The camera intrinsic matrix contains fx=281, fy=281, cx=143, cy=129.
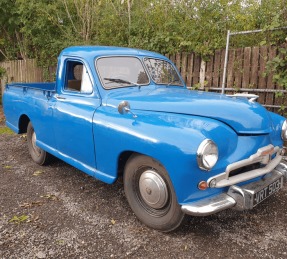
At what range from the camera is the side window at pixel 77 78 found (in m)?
3.25

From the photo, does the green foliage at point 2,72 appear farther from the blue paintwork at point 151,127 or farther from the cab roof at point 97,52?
the cab roof at point 97,52

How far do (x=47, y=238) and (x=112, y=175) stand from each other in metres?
0.81

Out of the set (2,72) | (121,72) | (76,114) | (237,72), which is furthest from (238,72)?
(2,72)

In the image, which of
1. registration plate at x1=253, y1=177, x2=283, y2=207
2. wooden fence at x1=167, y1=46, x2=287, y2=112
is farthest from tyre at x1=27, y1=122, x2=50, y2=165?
wooden fence at x1=167, y1=46, x2=287, y2=112

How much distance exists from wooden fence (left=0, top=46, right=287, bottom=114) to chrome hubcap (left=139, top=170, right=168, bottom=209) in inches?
132

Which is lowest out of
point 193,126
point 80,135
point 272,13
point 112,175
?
point 112,175

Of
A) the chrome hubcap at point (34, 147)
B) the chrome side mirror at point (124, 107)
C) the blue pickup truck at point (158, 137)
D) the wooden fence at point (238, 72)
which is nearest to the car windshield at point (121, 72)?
the blue pickup truck at point (158, 137)

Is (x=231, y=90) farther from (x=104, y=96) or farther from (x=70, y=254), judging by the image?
(x=70, y=254)

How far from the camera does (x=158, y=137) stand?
2295 mm

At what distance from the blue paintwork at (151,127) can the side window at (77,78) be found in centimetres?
7

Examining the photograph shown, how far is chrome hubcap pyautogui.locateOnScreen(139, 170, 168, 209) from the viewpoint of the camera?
2.45 metres

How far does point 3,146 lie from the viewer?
218 inches

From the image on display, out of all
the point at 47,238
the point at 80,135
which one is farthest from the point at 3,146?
the point at 47,238

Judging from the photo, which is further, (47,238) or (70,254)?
(47,238)
